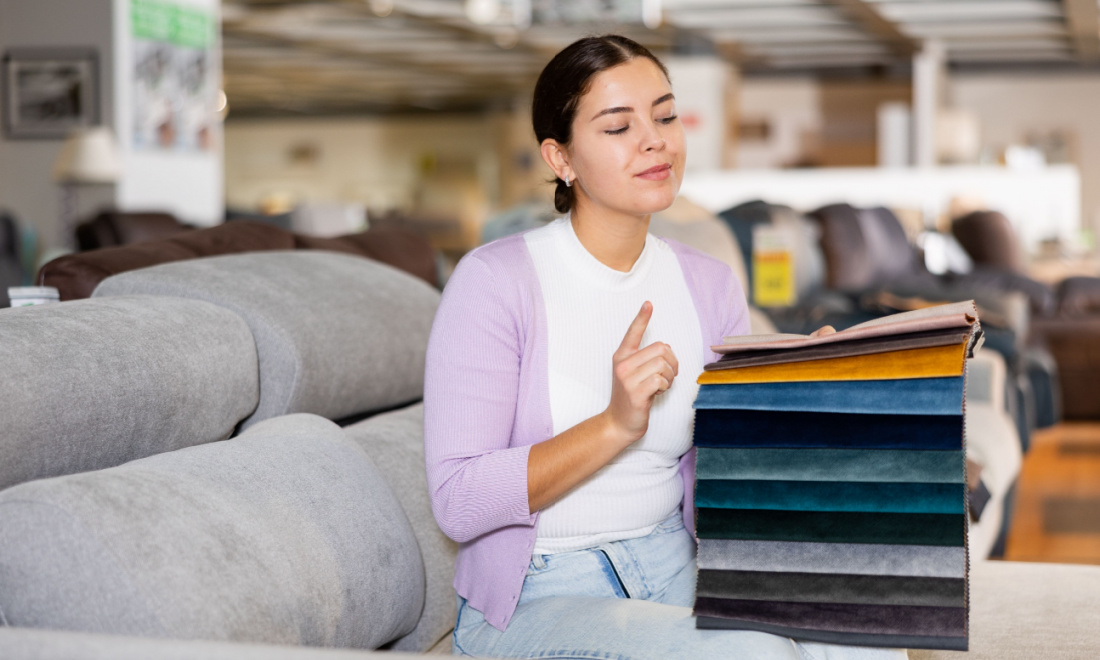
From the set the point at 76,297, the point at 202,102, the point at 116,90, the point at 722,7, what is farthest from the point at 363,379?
the point at 722,7

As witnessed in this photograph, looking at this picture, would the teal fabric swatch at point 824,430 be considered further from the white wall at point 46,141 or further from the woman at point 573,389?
the white wall at point 46,141

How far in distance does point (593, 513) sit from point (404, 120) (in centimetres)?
1823

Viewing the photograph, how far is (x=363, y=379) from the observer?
1.61 meters

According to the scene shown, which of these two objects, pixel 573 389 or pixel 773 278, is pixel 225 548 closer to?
pixel 573 389

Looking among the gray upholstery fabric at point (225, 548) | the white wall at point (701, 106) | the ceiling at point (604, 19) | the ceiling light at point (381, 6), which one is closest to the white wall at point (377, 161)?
the ceiling at point (604, 19)

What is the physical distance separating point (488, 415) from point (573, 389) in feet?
0.36

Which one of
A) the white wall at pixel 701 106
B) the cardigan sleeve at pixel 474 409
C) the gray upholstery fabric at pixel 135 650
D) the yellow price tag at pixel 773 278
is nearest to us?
the gray upholstery fabric at pixel 135 650

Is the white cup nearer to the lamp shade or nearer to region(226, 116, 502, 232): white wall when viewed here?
the lamp shade

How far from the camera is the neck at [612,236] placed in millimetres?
1342

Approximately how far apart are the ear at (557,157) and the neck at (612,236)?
0.16ft

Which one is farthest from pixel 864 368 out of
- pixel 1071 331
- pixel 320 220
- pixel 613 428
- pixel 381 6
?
pixel 381 6

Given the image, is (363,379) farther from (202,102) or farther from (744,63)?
(744,63)

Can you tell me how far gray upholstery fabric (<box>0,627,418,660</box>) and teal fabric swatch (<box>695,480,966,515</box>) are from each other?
352 millimetres

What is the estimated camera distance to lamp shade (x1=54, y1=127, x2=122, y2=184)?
6.45 metres
